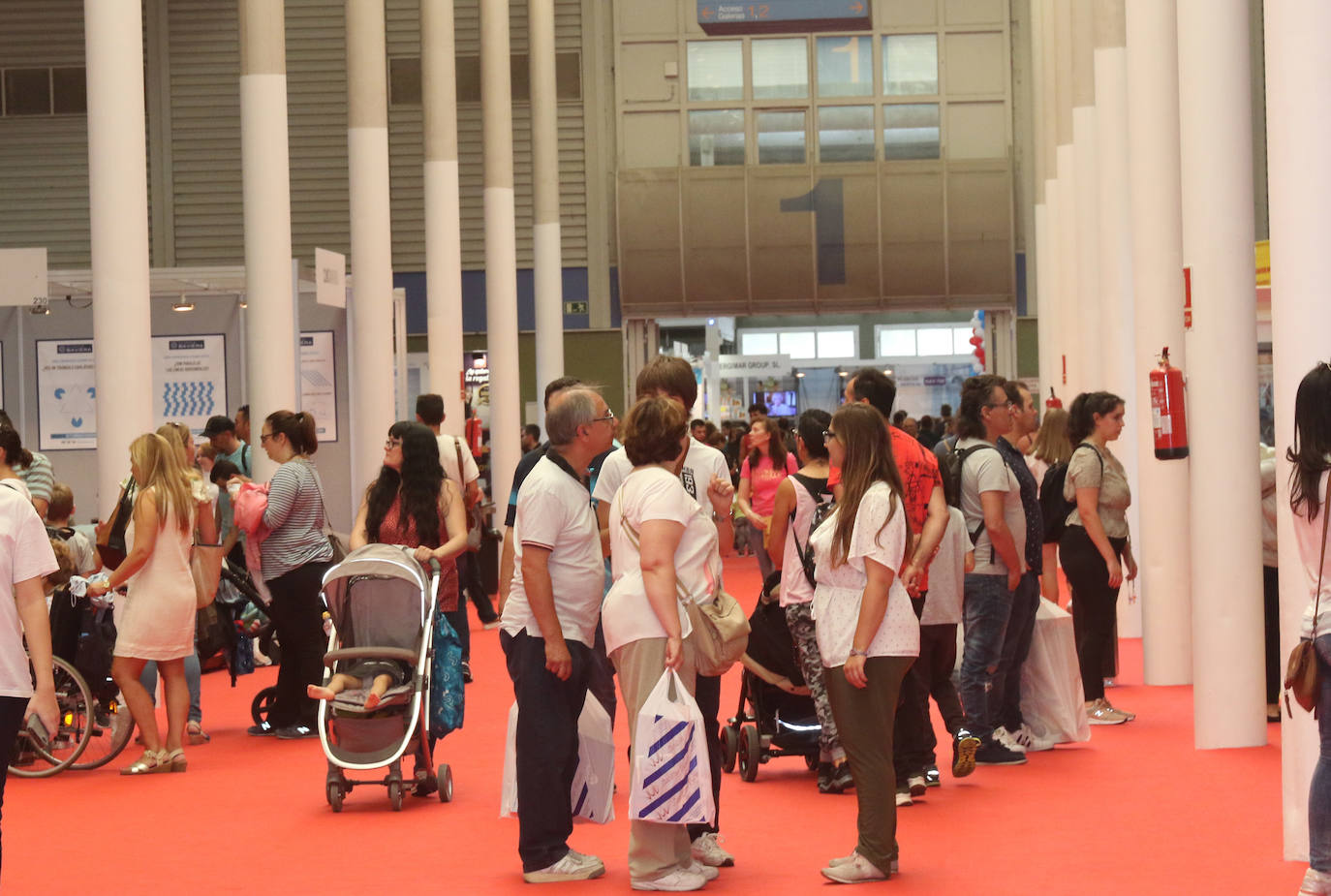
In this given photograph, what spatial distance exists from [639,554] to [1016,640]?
9.28 feet

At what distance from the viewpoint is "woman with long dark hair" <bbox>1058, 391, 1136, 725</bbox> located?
27.5 feet

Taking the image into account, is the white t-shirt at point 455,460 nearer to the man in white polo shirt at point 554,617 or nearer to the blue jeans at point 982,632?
the blue jeans at point 982,632

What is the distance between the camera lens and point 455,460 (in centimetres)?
1138

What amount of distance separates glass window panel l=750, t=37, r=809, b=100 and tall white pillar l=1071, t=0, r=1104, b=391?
44.3ft

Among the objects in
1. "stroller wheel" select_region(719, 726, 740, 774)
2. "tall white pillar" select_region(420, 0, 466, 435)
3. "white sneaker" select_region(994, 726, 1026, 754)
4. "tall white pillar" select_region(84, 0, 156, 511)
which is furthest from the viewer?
"tall white pillar" select_region(420, 0, 466, 435)

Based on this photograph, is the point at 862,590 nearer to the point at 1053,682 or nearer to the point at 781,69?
the point at 1053,682

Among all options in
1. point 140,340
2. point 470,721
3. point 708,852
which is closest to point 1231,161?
point 708,852

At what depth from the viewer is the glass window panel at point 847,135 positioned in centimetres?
2939

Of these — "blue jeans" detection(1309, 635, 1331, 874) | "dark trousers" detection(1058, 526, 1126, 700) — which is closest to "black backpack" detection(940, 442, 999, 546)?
"dark trousers" detection(1058, 526, 1126, 700)

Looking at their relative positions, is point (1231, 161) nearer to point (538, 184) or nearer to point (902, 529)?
point (902, 529)

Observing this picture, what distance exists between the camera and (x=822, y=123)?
29422 millimetres

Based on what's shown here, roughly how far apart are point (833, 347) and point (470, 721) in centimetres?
2286

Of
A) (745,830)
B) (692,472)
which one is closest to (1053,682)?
(745,830)

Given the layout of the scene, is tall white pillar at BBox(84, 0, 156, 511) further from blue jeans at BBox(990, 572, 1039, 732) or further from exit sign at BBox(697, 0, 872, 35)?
exit sign at BBox(697, 0, 872, 35)
